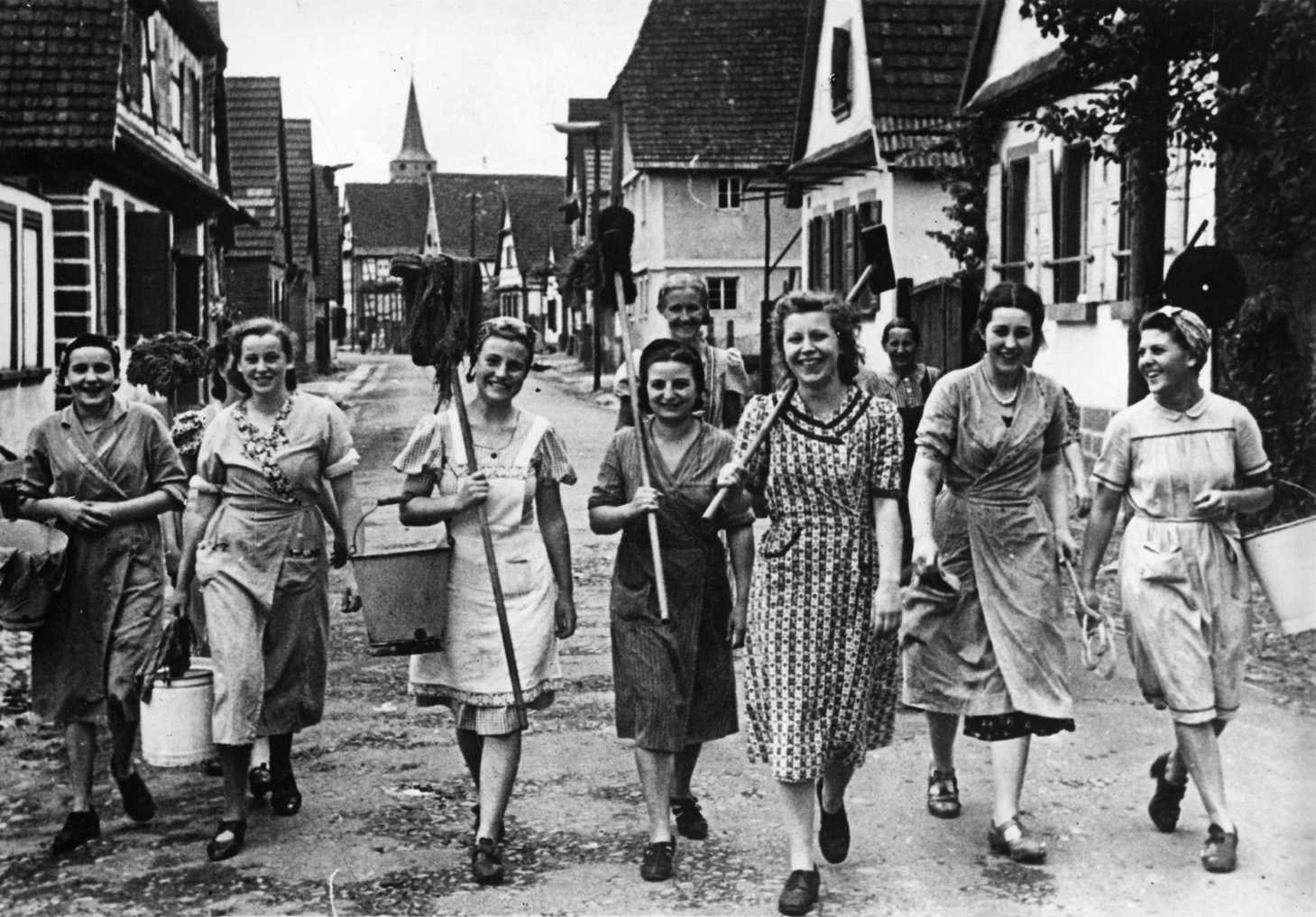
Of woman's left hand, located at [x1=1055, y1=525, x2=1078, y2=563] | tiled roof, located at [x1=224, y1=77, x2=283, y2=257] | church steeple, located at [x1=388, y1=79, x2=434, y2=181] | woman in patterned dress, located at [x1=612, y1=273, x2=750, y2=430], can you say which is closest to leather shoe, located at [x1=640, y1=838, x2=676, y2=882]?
woman's left hand, located at [x1=1055, y1=525, x2=1078, y2=563]

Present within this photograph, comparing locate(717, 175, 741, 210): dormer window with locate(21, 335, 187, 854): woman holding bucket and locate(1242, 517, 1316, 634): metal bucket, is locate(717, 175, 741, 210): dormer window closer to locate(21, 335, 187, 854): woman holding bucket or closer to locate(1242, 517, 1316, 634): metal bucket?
locate(21, 335, 187, 854): woman holding bucket

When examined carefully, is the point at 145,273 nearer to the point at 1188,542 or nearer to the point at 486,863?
the point at 486,863

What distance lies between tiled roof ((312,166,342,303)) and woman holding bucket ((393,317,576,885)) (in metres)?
50.7

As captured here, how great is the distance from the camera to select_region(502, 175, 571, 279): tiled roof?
71500mm

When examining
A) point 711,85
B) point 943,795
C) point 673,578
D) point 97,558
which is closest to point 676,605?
point 673,578

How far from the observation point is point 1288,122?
924 cm

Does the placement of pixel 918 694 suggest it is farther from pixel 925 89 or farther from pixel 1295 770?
pixel 925 89

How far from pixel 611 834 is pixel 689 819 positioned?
0.26 m

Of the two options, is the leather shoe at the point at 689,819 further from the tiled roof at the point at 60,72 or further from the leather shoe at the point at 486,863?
the tiled roof at the point at 60,72

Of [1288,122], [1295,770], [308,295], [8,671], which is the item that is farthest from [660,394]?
[308,295]

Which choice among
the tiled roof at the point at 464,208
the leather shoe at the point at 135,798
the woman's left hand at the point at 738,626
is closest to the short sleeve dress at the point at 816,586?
the woman's left hand at the point at 738,626

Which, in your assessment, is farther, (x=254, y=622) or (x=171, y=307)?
(x=171, y=307)

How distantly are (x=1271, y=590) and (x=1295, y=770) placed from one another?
1269 millimetres

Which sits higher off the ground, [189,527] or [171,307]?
[171,307]
